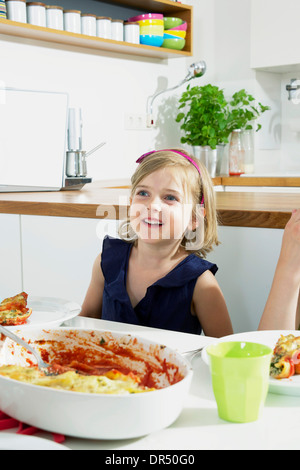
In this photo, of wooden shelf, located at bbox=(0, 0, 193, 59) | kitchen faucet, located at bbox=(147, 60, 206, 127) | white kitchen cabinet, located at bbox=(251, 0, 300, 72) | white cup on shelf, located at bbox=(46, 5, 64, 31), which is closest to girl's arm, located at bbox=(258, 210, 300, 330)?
wooden shelf, located at bbox=(0, 0, 193, 59)

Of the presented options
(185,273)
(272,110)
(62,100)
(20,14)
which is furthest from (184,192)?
(272,110)

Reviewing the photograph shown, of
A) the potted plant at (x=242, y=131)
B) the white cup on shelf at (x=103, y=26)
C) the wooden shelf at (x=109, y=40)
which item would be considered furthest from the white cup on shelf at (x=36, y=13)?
the potted plant at (x=242, y=131)

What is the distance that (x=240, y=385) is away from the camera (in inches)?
23.0

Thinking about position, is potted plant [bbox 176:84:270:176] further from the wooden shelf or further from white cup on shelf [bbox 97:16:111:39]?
white cup on shelf [bbox 97:16:111:39]

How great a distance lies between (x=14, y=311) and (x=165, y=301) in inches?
14.8

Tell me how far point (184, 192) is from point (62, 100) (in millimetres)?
997

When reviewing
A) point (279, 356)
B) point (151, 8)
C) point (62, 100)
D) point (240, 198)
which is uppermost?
point (151, 8)

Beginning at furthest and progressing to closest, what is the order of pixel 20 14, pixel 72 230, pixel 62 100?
pixel 20 14, pixel 62 100, pixel 72 230

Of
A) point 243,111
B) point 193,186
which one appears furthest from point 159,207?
point 243,111

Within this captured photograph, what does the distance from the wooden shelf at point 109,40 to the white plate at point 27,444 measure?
2.21m

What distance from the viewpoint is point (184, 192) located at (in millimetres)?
1273

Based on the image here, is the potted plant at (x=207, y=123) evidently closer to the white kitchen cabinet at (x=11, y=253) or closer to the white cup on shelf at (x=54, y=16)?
the white cup on shelf at (x=54, y=16)

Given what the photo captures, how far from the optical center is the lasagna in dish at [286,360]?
27.9 inches

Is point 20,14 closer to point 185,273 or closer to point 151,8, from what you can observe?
point 151,8
